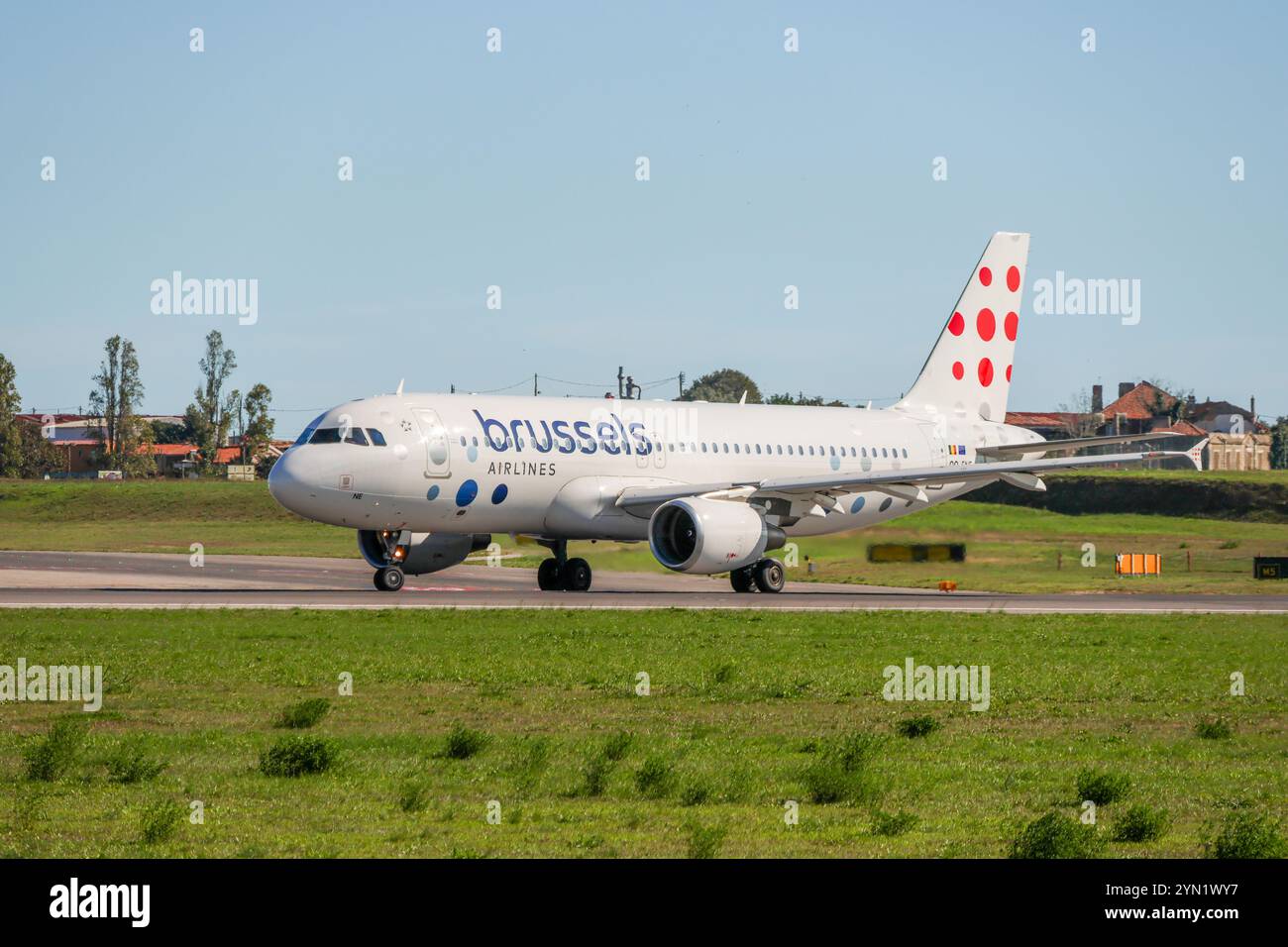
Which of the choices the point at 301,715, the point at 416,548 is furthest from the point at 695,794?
the point at 416,548

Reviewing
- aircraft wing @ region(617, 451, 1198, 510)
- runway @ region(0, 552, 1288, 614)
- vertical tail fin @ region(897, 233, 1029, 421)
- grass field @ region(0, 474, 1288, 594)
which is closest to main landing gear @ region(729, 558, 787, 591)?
runway @ region(0, 552, 1288, 614)

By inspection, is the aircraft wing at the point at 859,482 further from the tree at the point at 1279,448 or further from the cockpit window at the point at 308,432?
the tree at the point at 1279,448

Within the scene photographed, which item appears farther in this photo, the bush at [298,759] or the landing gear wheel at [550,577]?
the landing gear wheel at [550,577]

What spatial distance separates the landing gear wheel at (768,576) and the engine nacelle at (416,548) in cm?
749

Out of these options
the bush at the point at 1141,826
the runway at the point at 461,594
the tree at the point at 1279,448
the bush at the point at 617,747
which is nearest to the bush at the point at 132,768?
the bush at the point at 617,747

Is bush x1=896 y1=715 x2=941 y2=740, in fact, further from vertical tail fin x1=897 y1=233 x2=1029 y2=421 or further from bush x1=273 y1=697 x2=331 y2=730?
vertical tail fin x1=897 y1=233 x2=1029 y2=421

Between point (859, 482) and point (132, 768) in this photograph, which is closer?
point (132, 768)

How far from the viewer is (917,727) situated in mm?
21125

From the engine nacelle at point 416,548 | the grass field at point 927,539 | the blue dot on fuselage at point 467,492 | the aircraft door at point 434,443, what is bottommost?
the grass field at point 927,539

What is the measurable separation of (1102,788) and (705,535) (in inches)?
1090

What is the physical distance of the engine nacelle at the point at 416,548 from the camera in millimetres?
46188

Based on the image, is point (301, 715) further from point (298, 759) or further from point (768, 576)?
point (768, 576)

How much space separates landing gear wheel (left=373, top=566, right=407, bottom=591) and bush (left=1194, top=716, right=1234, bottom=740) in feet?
87.2
